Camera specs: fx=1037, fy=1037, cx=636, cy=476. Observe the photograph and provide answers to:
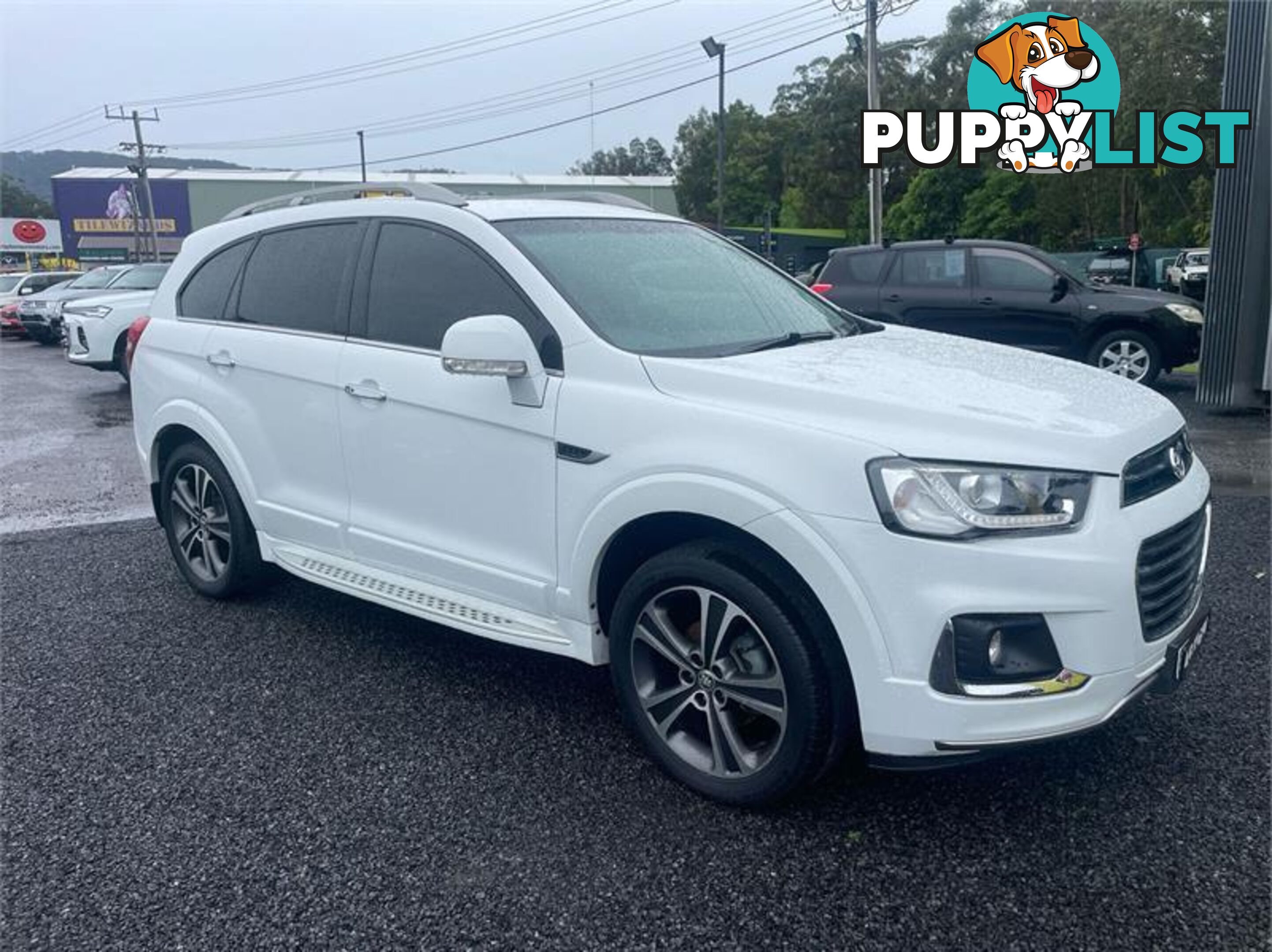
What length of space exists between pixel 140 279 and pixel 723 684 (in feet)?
58.1

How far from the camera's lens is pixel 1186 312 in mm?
11445

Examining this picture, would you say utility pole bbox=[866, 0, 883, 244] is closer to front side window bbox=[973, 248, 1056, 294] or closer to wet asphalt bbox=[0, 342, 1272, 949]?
front side window bbox=[973, 248, 1056, 294]

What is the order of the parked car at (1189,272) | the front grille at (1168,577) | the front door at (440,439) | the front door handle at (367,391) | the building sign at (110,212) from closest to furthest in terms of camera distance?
the front grille at (1168,577) → the front door at (440,439) → the front door handle at (367,391) → the parked car at (1189,272) → the building sign at (110,212)

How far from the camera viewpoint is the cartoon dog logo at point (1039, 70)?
62.1 feet

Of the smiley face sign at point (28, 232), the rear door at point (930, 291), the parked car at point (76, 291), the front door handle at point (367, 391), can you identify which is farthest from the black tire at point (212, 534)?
the smiley face sign at point (28, 232)

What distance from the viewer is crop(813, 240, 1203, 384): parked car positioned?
1138 cm

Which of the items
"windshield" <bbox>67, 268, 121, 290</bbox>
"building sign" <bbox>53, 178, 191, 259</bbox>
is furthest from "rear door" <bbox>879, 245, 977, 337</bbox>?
"building sign" <bbox>53, 178, 191, 259</bbox>

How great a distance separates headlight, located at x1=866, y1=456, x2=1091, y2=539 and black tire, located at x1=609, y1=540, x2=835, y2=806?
1.47 ft

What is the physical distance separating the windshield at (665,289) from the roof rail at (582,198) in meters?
0.26

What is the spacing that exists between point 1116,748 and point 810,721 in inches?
49.9

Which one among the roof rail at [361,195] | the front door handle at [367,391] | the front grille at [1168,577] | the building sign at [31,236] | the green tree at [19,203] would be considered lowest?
the front grille at [1168,577]

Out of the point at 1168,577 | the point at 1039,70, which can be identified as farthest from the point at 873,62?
the point at 1168,577

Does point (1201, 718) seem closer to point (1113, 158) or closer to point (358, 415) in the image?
point (358, 415)

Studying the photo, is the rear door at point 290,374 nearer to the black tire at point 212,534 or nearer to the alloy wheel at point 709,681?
the black tire at point 212,534
